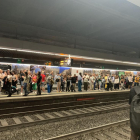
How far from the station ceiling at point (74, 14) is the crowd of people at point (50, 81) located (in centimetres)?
393

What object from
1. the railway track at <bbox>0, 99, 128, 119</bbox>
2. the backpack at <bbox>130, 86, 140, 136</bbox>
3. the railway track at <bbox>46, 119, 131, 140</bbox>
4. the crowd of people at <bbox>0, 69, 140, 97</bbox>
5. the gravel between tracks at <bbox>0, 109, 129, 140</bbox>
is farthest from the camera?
the crowd of people at <bbox>0, 69, 140, 97</bbox>

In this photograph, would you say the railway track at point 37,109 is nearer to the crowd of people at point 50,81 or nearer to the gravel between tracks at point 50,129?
the crowd of people at point 50,81

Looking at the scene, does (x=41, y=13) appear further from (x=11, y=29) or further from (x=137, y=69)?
(x=137, y=69)

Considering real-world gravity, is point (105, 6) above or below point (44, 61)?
above

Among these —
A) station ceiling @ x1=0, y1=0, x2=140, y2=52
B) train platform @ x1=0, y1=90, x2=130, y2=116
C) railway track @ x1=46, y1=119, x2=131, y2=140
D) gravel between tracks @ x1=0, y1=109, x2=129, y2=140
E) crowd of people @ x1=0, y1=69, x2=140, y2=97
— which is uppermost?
station ceiling @ x1=0, y1=0, x2=140, y2=52

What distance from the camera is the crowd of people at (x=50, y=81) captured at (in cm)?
966

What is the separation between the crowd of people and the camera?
9.66m

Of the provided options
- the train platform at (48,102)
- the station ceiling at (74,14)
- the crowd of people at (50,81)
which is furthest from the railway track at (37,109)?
the station ceiling at (74,14)

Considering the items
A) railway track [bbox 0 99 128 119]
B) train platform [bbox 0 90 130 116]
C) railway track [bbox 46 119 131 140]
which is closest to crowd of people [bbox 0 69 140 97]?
train platform [bbox 0 90 130 116]

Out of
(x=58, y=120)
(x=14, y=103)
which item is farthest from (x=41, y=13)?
(x=58, y=120)

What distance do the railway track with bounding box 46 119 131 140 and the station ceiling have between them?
5.13 metres

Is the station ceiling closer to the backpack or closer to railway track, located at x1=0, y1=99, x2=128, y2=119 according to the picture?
the backpack

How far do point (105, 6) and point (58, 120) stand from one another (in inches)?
250

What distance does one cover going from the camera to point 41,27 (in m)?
12.5
